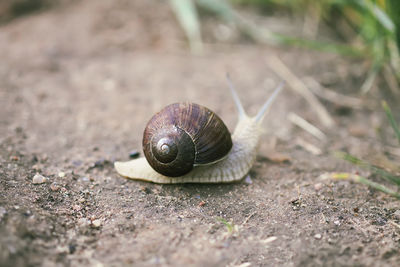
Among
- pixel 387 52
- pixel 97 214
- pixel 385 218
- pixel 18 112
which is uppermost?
pixel 387 52

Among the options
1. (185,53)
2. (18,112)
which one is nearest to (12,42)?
(18,112)

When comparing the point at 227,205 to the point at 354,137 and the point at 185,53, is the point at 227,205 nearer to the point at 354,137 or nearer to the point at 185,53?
the point at 354,137

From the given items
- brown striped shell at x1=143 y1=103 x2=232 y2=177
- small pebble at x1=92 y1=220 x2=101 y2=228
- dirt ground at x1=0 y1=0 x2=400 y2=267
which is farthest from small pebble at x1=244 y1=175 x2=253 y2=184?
small pebble at x1=92 y1=220 x2=101 y2=228

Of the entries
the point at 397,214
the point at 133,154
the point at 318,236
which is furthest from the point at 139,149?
the point at 397,214

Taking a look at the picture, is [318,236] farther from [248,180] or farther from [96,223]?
[96,223]

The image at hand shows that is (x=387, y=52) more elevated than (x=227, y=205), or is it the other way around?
(x=387, y=52)

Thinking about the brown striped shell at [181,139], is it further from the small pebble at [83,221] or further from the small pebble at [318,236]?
the small pebble at [318,236]
